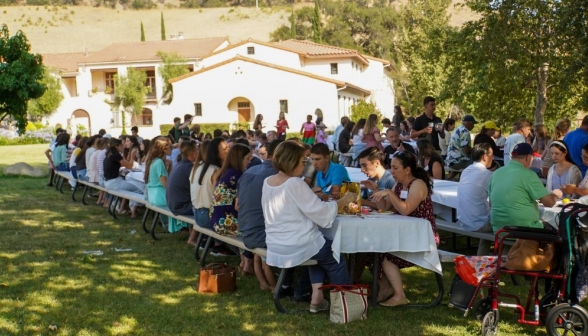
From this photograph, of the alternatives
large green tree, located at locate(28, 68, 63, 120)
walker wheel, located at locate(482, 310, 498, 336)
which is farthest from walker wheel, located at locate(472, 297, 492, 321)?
large green tree, located at locate(28, 68, 63, 120)

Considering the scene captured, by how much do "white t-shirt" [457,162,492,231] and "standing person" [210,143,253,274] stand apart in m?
2.37

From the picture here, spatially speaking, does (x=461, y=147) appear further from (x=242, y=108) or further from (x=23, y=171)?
(x=242, y=108)

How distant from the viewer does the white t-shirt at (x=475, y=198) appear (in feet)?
23.7

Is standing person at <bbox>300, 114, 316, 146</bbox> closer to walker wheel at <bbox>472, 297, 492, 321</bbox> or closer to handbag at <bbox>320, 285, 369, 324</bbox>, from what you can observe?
handbag at <bbox>320, 285, 369, 324</bbox>

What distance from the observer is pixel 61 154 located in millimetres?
16297

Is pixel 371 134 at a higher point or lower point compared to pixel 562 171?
higher

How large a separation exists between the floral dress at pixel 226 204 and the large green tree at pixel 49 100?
5096 centimetres

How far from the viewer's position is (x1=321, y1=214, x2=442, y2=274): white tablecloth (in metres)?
5.86

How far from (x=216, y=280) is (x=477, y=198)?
2845 millimetres

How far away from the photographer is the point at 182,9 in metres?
134

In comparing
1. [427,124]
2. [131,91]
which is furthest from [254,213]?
[131,91]

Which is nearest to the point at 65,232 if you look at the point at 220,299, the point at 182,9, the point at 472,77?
the point at 220,299

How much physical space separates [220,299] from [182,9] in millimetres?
132575

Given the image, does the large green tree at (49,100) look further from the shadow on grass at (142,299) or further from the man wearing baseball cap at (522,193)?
the man wearing baseball cap at (522,193)
